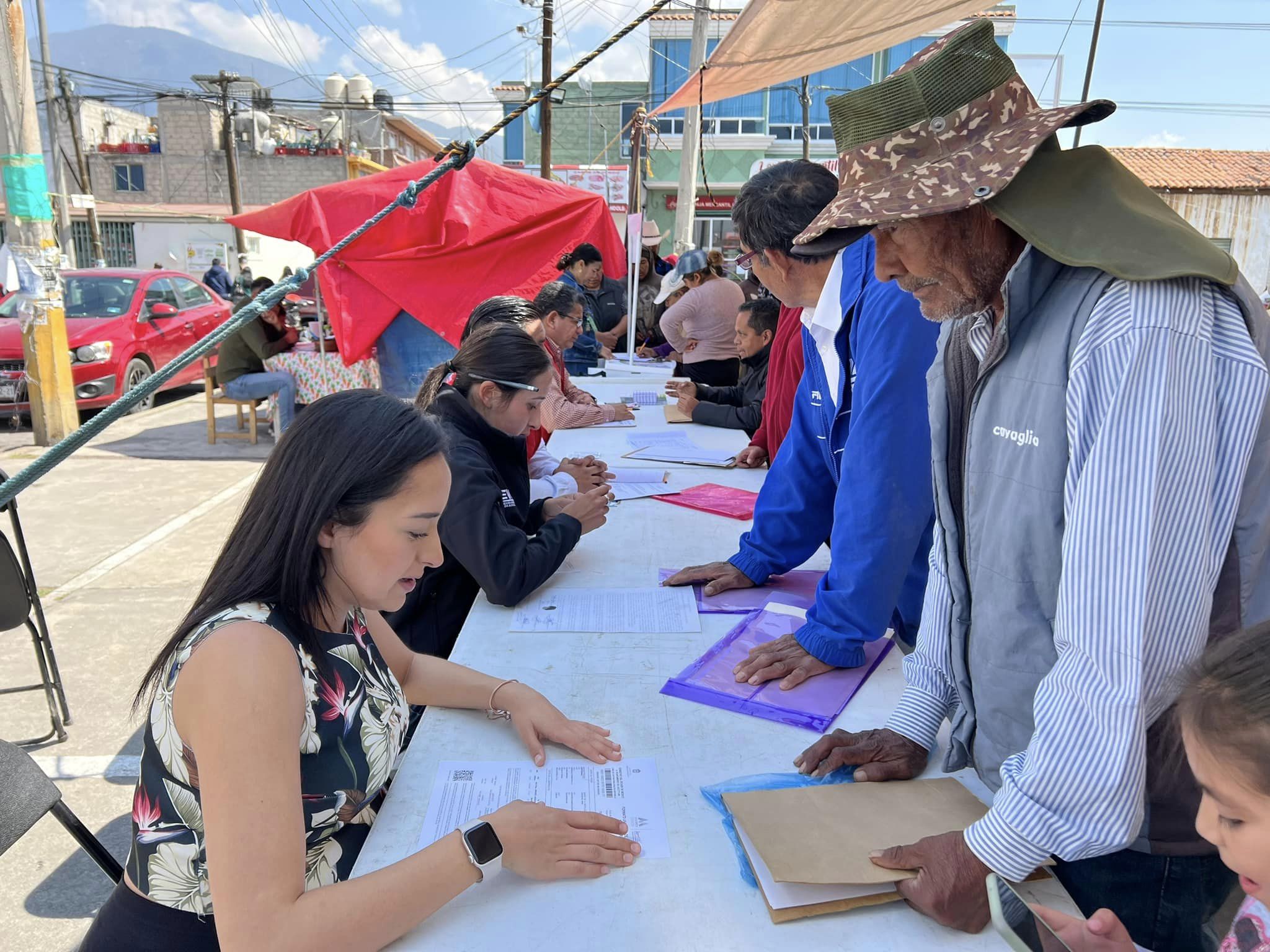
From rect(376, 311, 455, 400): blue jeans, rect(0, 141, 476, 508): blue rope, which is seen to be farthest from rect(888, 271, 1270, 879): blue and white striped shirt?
rect(376, 311, 455, 400): blue jeans

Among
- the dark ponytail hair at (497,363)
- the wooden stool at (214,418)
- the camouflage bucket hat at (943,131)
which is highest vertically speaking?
the camouflage bucket hat at (943,131)

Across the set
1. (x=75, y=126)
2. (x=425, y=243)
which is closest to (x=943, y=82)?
(x=425, y=243)

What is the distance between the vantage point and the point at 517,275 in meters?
6.51

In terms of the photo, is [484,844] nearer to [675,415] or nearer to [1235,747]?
[1235,747]

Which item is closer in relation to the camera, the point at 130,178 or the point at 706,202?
the point at 706,202

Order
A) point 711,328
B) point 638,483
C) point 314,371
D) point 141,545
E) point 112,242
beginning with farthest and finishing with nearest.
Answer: point 112,242 → point 314,371 → point 711,328 → point 141,545 → point 638,483

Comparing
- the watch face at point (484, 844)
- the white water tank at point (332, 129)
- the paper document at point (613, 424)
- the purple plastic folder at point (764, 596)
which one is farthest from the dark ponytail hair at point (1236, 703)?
the white water tank at point (332, 129)

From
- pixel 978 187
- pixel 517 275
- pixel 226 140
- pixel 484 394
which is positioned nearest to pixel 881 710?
pixel 978 187

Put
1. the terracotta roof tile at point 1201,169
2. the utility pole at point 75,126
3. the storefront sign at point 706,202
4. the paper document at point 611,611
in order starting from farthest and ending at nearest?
1. the utility pole at point 75,126
2. the storefront sign at point 706,202
3. the terracotta roof tile at point 1201,169
4. the paper document at point 611,611

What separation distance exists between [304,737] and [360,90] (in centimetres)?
3357

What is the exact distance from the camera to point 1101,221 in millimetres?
1000

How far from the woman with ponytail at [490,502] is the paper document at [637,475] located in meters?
0.73

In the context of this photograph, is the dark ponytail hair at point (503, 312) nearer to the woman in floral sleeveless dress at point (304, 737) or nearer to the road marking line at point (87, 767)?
the road marking line at point (87, 767)

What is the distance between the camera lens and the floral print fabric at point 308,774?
1.18m
